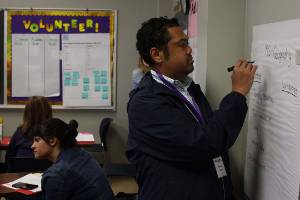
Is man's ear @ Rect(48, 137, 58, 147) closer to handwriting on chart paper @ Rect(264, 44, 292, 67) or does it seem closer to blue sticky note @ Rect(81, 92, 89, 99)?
handwriting on chart paper @ Rect(264, 44, 292, 67)

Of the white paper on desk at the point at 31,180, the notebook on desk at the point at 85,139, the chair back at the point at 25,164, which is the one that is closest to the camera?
the white paper on desk at the point at 31,180

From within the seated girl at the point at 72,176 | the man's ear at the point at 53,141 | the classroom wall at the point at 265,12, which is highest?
the classroom wall at the point at 265,12

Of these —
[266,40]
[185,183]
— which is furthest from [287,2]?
[185,183]

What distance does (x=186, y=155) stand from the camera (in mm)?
1487

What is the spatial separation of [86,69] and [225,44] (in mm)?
2913

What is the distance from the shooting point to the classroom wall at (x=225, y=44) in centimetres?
212

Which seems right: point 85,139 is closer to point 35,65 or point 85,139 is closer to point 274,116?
point 35,65

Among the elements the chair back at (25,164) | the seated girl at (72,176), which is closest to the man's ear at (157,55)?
the seated girl at (72,176)

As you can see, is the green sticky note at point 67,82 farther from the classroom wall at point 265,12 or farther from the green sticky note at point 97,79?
the classroom wall at point 265,12

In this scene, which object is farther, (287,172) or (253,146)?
(253,146)

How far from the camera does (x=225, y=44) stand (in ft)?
6.99

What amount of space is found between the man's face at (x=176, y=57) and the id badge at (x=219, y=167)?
36cm

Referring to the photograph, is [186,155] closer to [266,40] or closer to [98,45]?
[266,40]

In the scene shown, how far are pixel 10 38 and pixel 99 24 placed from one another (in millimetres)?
1002
